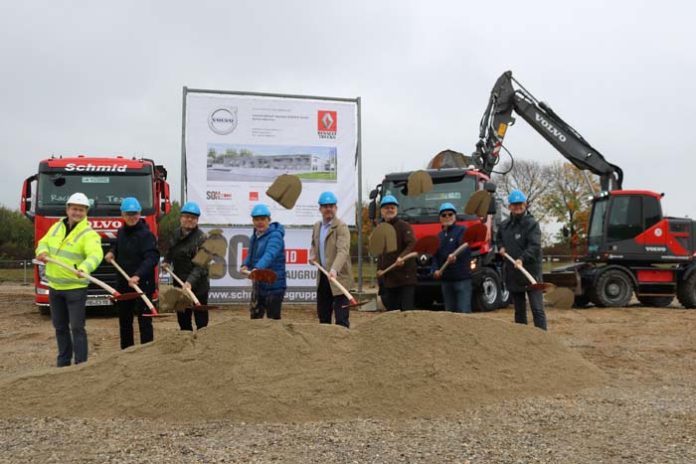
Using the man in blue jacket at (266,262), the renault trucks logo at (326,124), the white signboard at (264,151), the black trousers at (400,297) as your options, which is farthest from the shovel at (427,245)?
the renault trucks logo at (326,124)

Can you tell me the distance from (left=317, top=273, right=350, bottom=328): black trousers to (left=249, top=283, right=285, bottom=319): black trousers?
0.42 metres

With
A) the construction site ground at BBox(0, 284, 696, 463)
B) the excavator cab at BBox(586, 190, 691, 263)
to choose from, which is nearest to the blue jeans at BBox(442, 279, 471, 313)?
the construction site ground at BBox(0, 284, 696, 463)

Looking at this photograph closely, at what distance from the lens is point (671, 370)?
6.86 meters

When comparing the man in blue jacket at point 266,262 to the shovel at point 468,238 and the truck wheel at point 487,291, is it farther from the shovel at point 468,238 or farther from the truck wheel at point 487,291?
the truck wheel at point 487,291

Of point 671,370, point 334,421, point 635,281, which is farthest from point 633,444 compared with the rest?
point 635,281

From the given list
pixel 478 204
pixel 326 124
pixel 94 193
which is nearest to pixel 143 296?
pixel 478 204

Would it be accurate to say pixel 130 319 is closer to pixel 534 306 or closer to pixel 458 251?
pixel 458 251

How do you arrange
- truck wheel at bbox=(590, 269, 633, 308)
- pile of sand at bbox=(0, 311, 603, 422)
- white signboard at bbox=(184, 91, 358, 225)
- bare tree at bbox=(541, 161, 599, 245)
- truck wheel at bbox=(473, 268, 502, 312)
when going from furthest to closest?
bare tree at bbox=(541, 161, 599, 245) → truck wheel at bbox=(590, 269, 633, 308) → truck wheel at bbox=(473, 268, 502, 312) → white signboard at bbox=(184, 91, 358, 225) → pile of sand at bbox=(0, 311, 603, 422)

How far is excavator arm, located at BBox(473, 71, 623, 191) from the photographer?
16.3m

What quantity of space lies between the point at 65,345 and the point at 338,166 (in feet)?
25.6

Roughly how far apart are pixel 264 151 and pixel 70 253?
23.6 feet

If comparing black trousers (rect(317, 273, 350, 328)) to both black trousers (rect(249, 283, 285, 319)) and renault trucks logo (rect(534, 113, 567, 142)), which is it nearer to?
black trousers (rect(249, 283, 285, 319))

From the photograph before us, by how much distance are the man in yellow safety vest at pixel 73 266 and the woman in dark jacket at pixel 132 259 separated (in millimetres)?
408

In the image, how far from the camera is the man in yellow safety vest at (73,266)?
564 cm
